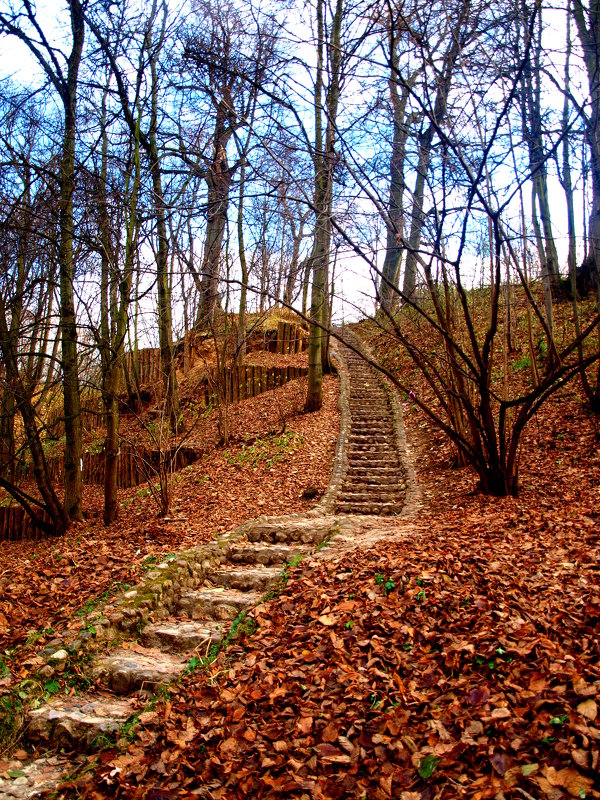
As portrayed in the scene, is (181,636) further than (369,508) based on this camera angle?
No

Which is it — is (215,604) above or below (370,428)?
below

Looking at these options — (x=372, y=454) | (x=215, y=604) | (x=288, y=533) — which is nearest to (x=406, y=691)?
(x=215, y=604)

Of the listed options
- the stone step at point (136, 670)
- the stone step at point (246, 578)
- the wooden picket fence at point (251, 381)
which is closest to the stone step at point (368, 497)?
the stone step at point (246, 578)

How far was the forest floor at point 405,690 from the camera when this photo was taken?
2.54 meters

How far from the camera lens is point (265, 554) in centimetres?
621

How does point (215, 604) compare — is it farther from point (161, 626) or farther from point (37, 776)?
A: point (37, 776)

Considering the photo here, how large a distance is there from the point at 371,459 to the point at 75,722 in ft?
24.1

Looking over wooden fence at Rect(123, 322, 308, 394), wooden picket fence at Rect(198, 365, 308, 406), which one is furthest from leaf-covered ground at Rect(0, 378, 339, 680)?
wooden fence at Rect(123, 322, 308, 394)

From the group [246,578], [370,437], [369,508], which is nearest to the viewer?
[246,578]

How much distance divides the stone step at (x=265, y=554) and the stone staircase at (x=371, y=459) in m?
1.90

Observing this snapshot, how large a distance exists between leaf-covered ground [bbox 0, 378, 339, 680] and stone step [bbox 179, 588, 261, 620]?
0.62m

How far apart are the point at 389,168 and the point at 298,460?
587 cm

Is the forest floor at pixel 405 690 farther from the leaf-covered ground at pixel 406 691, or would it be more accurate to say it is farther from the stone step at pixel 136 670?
the stone step at pixel 136 670

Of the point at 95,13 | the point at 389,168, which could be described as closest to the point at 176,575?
the point at 389,168
